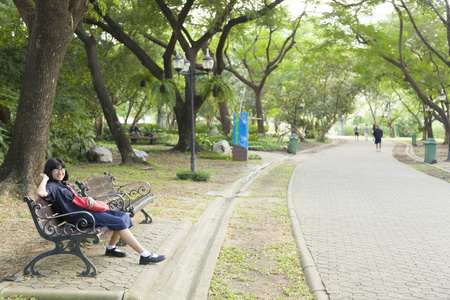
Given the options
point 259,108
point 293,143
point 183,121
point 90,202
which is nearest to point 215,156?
point 183,121

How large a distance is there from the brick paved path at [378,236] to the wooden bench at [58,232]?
101 inches

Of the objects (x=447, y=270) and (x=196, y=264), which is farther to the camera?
(x=196, y=264)

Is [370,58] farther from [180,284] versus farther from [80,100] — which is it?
[180,284]

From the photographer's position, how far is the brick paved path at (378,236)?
4.63 metres

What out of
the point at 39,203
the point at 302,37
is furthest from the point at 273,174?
the point at 302,37

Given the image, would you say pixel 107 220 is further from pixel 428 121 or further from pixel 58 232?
pixel 428 121

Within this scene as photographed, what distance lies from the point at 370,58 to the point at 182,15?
35.8 feet

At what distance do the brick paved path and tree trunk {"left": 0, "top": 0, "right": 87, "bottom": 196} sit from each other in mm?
5323

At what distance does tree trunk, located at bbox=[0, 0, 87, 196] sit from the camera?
845cm

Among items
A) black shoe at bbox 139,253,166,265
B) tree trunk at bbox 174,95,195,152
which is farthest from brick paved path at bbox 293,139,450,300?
tree trunk at bbox 174,95,195,152

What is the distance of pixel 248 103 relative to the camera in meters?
51.2

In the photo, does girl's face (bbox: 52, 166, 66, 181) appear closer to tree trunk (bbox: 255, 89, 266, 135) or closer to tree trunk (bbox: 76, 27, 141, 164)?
tree trunk (bbox: 76, 27, 141, 164)

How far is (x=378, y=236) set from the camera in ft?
21.6

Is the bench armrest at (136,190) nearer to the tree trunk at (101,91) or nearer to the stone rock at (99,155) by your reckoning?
the tree trunk at (101,91)
